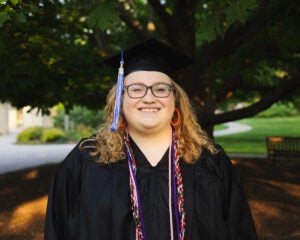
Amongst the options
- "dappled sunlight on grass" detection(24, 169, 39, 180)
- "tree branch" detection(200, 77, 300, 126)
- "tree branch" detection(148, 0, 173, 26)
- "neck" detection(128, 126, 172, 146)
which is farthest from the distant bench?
"neck" detection(128, 126, 172, 146)

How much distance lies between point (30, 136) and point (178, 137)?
19278mm

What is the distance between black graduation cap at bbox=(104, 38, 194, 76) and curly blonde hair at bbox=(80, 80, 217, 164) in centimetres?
15

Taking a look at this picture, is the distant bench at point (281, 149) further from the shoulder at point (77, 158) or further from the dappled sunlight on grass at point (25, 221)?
the shoulder at point (77, 158)

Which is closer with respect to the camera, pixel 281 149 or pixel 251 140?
pixel 281 149

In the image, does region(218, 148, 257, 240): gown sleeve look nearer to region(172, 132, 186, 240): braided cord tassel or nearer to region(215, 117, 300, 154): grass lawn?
region(172, 132, 186, 240): braided cord tassel

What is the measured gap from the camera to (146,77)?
2.24 metres

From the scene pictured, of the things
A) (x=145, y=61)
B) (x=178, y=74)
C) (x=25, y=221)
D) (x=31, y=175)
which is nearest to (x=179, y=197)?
(x=145, y=61)

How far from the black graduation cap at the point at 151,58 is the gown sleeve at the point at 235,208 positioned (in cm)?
61

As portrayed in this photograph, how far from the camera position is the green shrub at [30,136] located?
20328mm

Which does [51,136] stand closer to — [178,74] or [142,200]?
[178,74]

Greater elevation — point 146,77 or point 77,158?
point 146,77

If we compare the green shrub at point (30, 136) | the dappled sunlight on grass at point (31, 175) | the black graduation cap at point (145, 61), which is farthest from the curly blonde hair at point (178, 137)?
the green shrub at point (30, 136)

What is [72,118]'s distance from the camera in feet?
79.1

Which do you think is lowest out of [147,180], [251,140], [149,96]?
[251,140]
